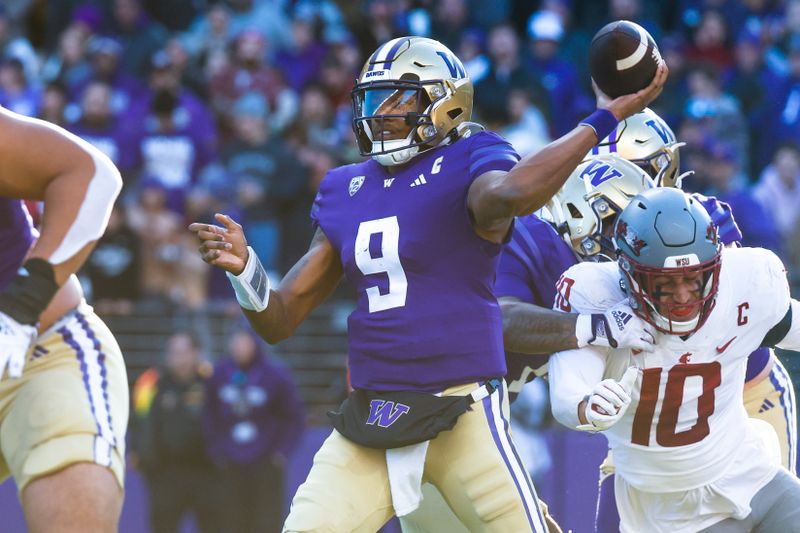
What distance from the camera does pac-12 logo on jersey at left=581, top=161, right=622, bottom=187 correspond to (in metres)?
5.19

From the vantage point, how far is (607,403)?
4.20m

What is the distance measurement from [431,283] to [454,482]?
61cm

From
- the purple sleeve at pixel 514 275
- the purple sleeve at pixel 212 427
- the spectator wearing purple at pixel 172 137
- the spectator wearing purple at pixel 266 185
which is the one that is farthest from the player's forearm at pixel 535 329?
the spectator wearing purple at pixel 172 137

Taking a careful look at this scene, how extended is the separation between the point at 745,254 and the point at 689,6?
7856mm

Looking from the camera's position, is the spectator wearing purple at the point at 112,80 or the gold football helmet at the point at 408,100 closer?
the gold football helmet at the point at 408,100

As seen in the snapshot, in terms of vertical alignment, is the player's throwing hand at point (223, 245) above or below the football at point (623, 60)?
below

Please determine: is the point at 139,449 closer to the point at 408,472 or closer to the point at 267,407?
the point at 267,407

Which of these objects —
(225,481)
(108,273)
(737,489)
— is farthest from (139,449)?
(737,489)

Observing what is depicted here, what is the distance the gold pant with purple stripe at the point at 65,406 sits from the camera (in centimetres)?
399

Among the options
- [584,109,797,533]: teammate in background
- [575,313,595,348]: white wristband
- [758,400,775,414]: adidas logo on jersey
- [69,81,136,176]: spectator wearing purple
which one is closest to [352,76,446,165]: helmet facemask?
[575,313,595,348]: white wristband

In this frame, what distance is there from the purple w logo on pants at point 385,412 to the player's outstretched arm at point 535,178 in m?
0.61

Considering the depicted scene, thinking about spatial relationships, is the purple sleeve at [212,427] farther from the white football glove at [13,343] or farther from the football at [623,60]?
the white football glove at [13,343]

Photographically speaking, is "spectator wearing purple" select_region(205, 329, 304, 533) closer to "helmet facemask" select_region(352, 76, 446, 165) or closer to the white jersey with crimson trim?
"helmet facemask" select_region(352, 76, 446, 165)

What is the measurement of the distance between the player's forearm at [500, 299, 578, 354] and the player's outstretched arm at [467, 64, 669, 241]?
1.34ft
